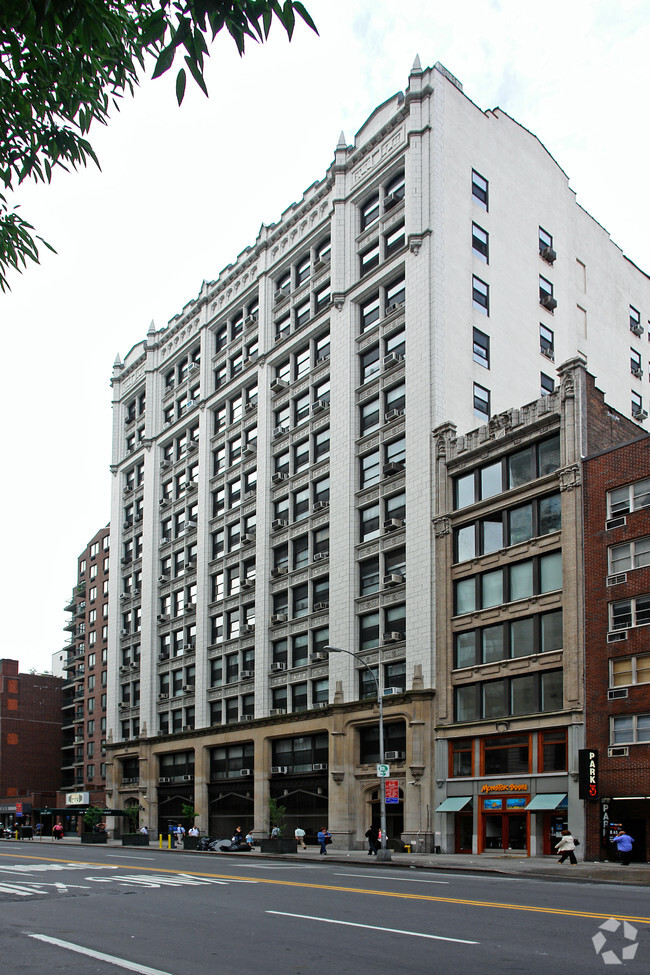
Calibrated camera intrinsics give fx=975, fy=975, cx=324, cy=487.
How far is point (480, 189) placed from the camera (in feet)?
195

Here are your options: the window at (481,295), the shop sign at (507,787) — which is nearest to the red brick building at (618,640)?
the shop sign at (507,787)

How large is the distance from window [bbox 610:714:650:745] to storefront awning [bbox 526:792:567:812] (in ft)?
11.4

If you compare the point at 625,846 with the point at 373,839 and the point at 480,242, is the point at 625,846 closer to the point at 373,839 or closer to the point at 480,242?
the point at 373,839

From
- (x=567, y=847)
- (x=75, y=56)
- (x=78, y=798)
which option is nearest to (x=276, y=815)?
(x=567, y=847)

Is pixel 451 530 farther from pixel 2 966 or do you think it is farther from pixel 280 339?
pixel 2 966

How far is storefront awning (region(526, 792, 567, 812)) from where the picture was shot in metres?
40.1

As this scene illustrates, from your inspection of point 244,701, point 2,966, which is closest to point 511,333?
point 244,701

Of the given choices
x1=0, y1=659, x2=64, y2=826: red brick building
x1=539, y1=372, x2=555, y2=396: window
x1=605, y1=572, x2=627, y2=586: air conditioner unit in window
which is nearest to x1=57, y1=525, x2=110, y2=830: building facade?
x1=0, y1=659, x2=64, y2=826: red brick building

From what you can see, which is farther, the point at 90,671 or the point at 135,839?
the point at 90,671

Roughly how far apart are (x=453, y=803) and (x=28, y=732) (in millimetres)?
85963

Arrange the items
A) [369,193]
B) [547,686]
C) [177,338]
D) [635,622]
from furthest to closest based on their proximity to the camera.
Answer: [177,338] → [369,193] → [547,686] → [635,622]

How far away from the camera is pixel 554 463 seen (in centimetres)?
4412

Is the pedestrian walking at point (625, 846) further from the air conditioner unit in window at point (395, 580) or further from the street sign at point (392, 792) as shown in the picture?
the air conditioner unit in window at point (395, 580)

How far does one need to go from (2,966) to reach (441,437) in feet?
132
